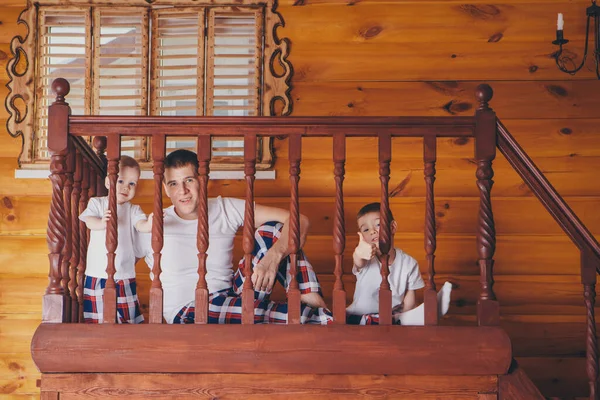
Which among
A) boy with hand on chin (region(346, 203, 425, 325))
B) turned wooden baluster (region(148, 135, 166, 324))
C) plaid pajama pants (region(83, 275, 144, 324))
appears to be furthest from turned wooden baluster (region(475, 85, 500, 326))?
plaid pajama pants (region(83, 275, 144, 324))

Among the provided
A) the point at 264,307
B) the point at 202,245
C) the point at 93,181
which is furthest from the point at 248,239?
the point at 93,181

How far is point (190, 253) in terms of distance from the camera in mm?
2865

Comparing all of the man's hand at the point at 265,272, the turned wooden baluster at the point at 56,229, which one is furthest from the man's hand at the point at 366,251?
the turned wooden baluster at the point at 56,229

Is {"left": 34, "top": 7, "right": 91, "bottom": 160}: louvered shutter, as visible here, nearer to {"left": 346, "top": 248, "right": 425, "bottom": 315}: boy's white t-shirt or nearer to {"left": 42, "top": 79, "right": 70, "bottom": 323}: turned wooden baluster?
{"left": 42, "top": 79, "right": 70, "bottom": 323}: turned wooden baluster

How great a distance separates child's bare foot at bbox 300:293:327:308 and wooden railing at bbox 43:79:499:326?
0.20m

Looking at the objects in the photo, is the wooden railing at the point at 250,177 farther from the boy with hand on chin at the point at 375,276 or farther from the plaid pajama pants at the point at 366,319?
the boy with hand on chin at the point at 375,276

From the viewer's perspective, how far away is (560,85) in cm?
378

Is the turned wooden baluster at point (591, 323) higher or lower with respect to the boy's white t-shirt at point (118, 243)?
lower

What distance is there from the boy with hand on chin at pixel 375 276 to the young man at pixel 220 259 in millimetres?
291

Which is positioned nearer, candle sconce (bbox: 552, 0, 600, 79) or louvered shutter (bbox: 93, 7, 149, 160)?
candle sconce (bbox: 552, 0, 600, 79)

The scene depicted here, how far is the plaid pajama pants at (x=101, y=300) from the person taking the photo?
2.85 meters

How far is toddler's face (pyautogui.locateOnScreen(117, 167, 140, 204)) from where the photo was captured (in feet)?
9.59

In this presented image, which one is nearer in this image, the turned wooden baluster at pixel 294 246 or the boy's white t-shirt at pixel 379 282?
the turned wooden baluster at pixel 294 246

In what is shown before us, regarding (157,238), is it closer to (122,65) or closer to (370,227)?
(370,227)
